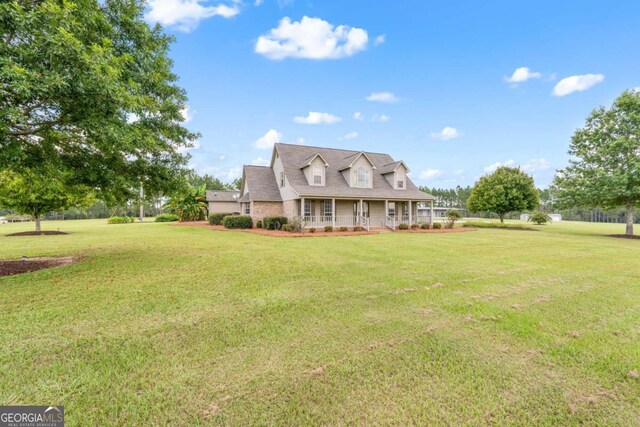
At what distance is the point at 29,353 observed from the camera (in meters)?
3.46

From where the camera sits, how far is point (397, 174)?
25.3 m

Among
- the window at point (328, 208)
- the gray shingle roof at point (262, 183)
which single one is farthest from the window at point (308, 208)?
the gray shingle roof at point (262, 183)

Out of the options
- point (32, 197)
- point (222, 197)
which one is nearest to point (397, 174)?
point (222, 197)

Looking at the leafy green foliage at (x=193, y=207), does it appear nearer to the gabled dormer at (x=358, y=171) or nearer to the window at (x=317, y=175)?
the window at (x=317, y=175)

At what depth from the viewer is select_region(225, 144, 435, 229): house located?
21.8 metres

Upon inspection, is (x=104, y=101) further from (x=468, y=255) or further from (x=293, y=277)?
(x=468, y=255)

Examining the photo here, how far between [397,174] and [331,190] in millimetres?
7585

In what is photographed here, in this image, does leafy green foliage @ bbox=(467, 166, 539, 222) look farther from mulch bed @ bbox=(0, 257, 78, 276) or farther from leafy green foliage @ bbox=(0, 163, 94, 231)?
leafy green foliage @ bbox=(0, 163, 94, 231)

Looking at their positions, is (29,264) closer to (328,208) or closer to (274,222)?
(274,222)

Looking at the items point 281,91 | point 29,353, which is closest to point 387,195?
point 281,91

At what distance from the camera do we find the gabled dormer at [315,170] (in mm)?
22323

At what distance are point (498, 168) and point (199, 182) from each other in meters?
72.6

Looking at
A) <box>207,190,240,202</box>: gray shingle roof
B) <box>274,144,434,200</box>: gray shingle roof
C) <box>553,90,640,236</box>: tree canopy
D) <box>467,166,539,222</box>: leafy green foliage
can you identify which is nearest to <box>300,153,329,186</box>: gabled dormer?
<box>274,144,434,200</box>: gray shingle roof

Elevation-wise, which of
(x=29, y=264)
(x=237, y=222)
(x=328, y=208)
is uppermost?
(x=328, y=208)
